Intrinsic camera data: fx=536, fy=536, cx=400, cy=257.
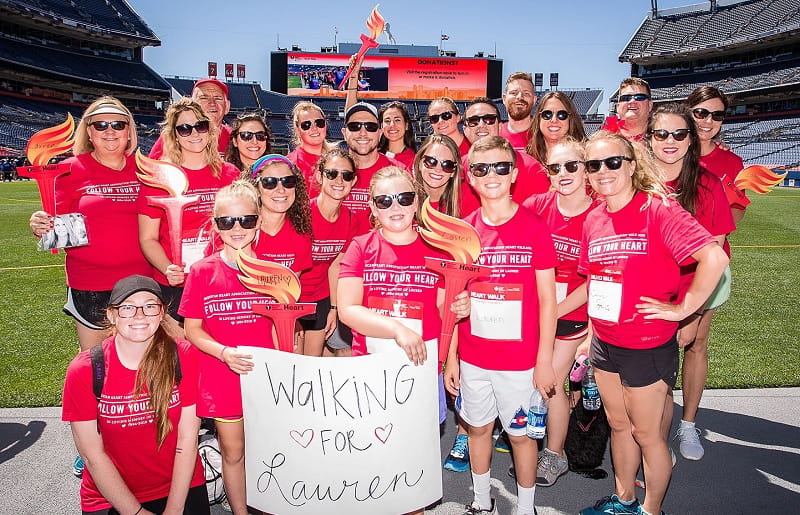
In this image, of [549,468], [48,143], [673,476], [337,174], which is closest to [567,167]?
[337,174]

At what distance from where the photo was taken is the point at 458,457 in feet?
12.0

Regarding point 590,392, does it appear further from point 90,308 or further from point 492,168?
point 90,308

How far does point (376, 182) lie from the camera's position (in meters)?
2.88

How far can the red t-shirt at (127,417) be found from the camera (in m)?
2.47

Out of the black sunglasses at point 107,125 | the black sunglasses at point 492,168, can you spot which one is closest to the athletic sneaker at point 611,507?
the black sunglasses at point 492,168

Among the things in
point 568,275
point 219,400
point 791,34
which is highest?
point 791,34

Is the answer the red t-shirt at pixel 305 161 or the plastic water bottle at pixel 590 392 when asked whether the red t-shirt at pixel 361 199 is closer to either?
the red t-shirt at pixel 305 161

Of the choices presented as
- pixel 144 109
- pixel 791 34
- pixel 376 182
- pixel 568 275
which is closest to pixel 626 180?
pixel 568 275

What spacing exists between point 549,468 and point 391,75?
165 ft

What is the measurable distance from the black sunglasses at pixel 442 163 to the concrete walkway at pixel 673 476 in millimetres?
1989

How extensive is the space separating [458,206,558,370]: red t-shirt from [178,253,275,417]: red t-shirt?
1.14 metres

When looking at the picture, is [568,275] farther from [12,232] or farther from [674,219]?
[12,232]

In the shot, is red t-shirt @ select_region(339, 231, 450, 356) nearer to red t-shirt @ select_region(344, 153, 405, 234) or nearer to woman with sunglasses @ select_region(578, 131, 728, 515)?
woman with sunglasses @ select_region(578, 131, 728, 515)

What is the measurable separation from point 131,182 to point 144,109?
5812 cm
